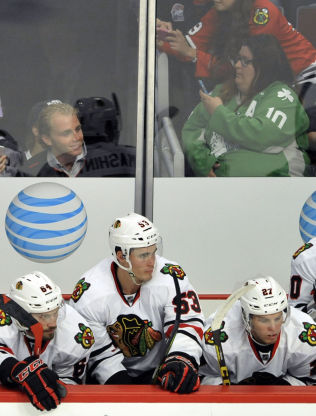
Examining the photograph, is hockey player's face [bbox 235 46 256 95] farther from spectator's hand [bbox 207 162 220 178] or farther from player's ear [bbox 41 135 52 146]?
player's ear [bbox 41 135 52 146]

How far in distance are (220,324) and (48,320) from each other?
65cm

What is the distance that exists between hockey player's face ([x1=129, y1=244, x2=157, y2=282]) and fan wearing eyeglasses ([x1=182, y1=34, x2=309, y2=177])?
1061mm

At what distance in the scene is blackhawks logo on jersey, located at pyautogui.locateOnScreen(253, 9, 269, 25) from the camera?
4527 millimetres

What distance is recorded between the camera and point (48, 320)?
322 cm

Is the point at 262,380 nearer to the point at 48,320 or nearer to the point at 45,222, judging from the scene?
the point at 48,320

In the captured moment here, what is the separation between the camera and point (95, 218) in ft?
14.7

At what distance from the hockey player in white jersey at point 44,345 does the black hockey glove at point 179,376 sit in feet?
1.16

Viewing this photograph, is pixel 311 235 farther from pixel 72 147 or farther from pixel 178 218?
pixel 72 147

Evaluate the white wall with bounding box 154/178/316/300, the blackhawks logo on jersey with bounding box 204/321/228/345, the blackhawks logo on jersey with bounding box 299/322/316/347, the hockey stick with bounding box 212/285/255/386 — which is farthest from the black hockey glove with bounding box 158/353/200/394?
the white wall with bounding box 154/178/316/300

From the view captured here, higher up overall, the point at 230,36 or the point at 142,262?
the point at 230,36

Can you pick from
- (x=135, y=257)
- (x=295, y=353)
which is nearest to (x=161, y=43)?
(x=135, y=257)

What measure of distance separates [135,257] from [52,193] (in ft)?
3.24

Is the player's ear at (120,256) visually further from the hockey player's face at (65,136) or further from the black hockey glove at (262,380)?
the hockey player's face at (65,136)

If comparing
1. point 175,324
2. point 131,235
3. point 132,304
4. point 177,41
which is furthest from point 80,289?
point 177,41
